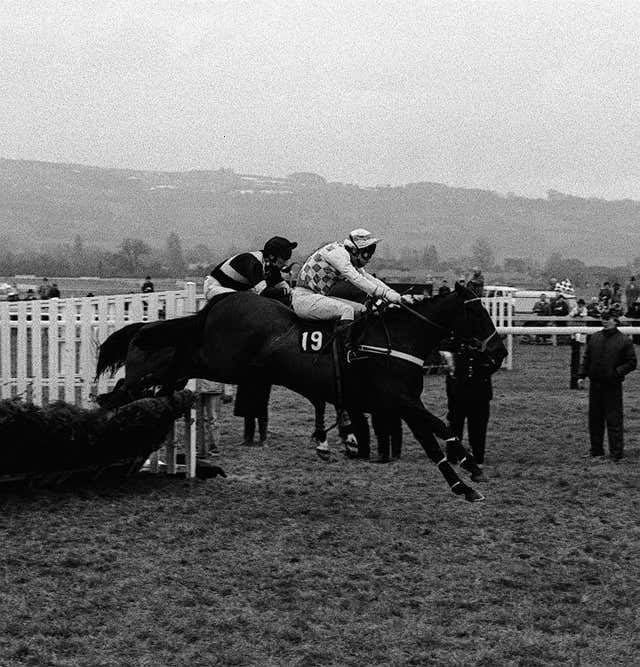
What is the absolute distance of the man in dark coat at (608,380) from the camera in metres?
11.7

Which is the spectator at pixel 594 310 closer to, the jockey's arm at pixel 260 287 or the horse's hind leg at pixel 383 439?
the horse's hind leg at pixel 383 439

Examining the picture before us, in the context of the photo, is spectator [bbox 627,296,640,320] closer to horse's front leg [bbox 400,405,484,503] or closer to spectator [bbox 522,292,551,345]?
spectator [bbox 522,292,551,345]

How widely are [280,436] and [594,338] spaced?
3.71 m

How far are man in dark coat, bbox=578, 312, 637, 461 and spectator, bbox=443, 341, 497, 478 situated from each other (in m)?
1.46

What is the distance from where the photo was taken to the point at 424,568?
7.03m

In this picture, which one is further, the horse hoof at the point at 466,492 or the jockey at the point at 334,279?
the jockey at the point at 334,279

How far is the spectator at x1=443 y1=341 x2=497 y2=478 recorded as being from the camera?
10.8 metres

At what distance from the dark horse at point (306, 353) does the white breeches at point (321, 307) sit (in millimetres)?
93

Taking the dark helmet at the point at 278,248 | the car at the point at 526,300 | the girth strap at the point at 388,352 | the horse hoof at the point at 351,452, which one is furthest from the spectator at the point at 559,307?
the girth strap at the point at 388,352

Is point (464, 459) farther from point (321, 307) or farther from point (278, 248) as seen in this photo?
point (278, 248)

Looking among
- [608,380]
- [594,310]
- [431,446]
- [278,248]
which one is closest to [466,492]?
[431,446]

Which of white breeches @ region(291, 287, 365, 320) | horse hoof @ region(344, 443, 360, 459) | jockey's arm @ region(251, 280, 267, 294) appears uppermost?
jockey's arm @ region(251, 280, 267, 294)

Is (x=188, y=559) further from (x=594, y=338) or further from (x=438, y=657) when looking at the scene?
(x=594, y=338)

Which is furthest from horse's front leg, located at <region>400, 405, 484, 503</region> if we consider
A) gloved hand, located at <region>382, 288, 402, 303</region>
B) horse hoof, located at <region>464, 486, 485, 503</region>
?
gloved hand, located at <region>382, 288, 402, 303</region>
